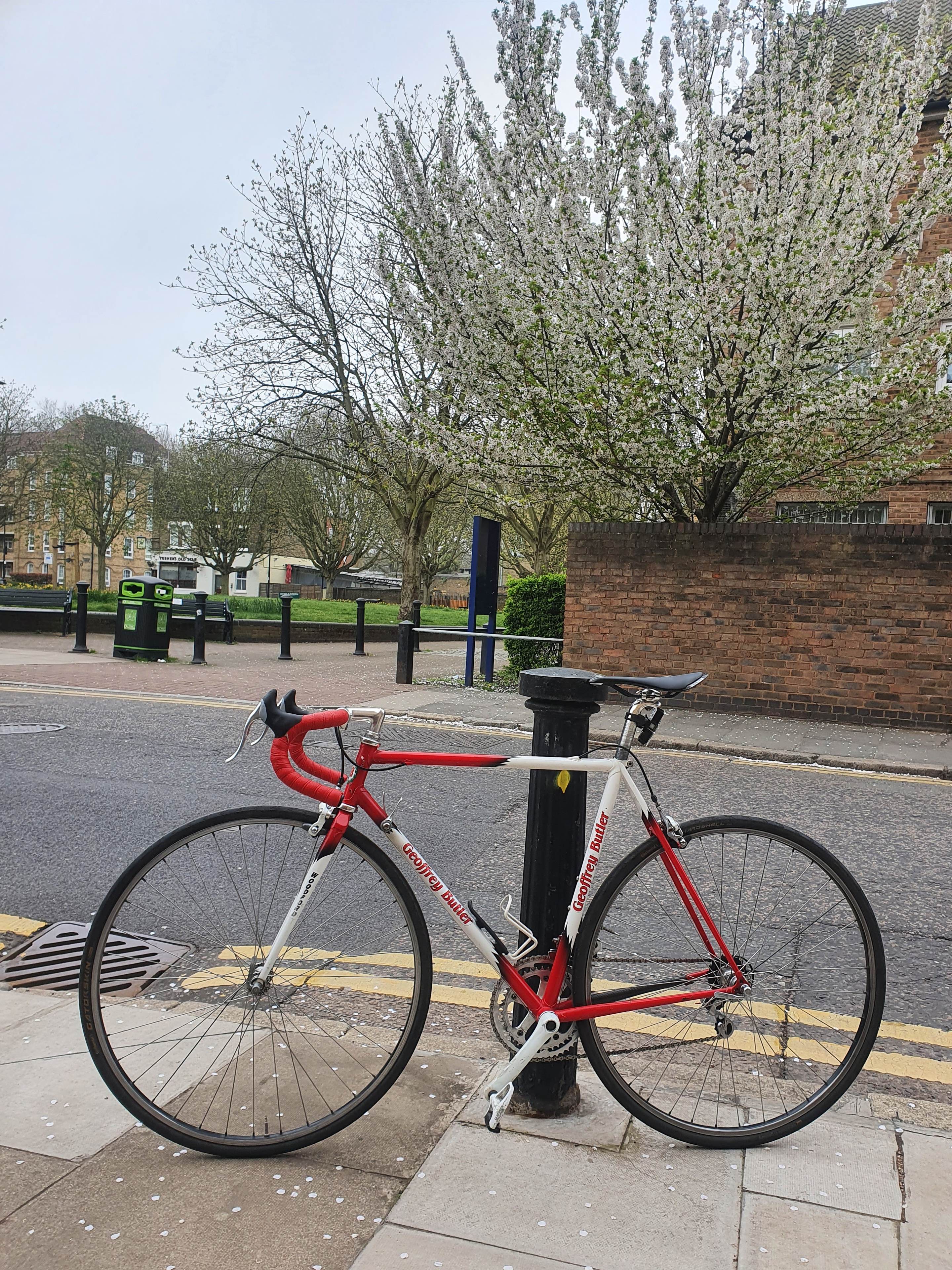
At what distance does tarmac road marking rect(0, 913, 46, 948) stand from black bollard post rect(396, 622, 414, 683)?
9.03m

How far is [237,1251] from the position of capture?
199cm

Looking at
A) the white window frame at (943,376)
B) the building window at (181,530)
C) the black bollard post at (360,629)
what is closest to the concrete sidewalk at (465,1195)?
the white window frame at (943,376)

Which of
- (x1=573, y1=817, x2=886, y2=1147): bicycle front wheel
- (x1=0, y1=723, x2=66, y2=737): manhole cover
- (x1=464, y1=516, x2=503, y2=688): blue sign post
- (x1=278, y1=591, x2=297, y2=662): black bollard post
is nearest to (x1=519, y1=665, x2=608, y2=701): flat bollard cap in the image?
(x1=573, y1=817, x2=886, y2=1147): bicycle front wheel

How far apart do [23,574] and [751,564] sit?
71015 millimetres

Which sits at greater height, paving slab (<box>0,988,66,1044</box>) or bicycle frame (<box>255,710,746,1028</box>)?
bicycle frame (<box>255,710,746,1028</box>)

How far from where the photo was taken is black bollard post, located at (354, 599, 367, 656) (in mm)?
18203

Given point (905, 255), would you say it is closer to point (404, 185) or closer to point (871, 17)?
point (404, 185)

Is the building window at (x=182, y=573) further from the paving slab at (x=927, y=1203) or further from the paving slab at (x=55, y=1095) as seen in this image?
the paving slab at (x=927, y=1203)

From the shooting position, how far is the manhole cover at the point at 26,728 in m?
8.12

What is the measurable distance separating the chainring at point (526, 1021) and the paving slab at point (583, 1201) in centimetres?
21

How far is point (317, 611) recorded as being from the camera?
30.7 m

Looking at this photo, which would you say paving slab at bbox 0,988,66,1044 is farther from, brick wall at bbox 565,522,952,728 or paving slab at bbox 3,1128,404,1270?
brick wall at bbox 565,522,952,728

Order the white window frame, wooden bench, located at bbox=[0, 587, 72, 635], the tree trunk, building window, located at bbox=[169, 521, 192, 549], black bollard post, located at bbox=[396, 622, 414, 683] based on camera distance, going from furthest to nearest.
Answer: building window, located at bbox=[169, 521, 192, 549]
the tree trunk
wooden bench, located at bbox=[0, 587, 72, 635]
black bollard post, located at bbox=[396, 622, 414, 683]
the white window frame

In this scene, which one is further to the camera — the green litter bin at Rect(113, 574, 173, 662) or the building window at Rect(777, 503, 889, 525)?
the building window at Rect(777, 503, 889, 525)
